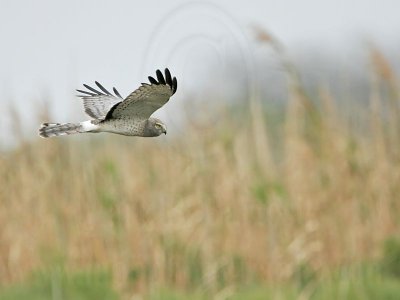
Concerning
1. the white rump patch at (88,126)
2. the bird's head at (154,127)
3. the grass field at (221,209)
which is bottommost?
the grass field at (221,209)

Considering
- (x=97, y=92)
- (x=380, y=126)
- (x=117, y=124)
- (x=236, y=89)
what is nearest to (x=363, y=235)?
(x=380, y=126)

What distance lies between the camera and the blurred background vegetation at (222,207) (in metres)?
6.44

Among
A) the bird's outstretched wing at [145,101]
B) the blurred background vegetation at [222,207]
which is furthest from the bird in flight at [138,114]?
the blurred background vegetation at [222,207]

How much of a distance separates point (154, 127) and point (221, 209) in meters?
4.74

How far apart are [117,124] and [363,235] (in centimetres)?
494

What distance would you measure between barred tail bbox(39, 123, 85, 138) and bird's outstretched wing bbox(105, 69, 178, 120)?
3.8 inches

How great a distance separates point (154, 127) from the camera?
2184 millimetres

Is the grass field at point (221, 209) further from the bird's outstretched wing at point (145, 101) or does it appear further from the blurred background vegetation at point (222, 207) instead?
the bird's outstretched wing at point (145, 101)

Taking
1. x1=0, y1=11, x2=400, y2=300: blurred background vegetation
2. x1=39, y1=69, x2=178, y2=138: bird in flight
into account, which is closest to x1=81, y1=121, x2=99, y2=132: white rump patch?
x1=39, y1=69, x2=178, y2=138: bird in flight

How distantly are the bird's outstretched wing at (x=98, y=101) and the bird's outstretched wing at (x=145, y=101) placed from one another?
1.16ft

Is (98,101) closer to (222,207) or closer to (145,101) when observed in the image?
(145,101)

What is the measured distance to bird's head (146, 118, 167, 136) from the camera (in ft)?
6.99

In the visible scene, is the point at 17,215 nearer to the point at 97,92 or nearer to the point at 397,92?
the point at 397,92

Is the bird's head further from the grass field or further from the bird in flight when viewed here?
the grass field
